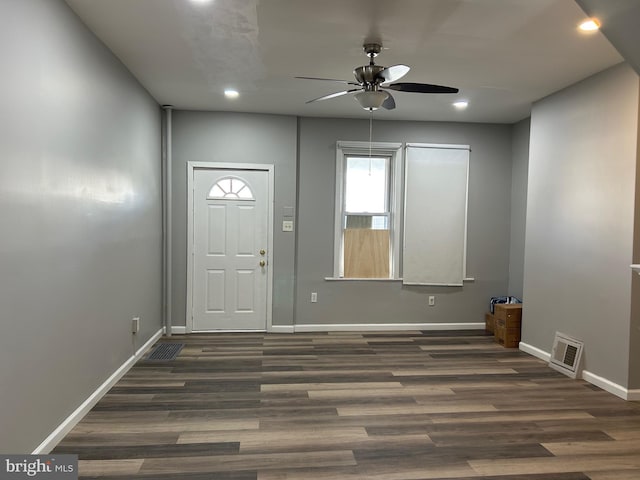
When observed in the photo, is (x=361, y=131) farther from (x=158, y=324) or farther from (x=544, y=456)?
(x=544, y=456)

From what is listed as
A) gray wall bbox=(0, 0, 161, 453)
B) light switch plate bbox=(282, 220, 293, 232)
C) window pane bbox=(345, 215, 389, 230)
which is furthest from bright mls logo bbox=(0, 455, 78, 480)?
window pane bbox=(345, 215, 389, 230)

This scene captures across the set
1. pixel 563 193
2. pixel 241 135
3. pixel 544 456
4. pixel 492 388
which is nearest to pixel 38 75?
pixel 241 135

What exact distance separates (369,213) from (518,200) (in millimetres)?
1920

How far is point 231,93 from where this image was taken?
4250mm

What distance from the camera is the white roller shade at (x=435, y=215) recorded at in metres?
5.31

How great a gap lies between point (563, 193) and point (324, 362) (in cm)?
286

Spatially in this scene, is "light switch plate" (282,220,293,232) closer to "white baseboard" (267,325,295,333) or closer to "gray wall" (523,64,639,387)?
"white baseboard" (267,325,295,333)

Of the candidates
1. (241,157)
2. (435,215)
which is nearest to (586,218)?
(435,215)

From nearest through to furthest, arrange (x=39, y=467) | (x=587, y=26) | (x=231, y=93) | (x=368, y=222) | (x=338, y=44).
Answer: (x=39, y=467) < (x=587, y=26) < (x=338, y=44) < (x=231, y=93) < (x=368, y=222)

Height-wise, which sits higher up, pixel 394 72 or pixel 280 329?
pixel 394 72

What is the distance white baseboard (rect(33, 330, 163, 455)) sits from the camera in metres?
2.33

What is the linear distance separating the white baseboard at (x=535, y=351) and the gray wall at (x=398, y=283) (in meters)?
0.94

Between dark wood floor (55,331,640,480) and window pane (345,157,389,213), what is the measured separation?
199cm

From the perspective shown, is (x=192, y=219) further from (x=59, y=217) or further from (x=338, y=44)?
(x=338, y=44)
